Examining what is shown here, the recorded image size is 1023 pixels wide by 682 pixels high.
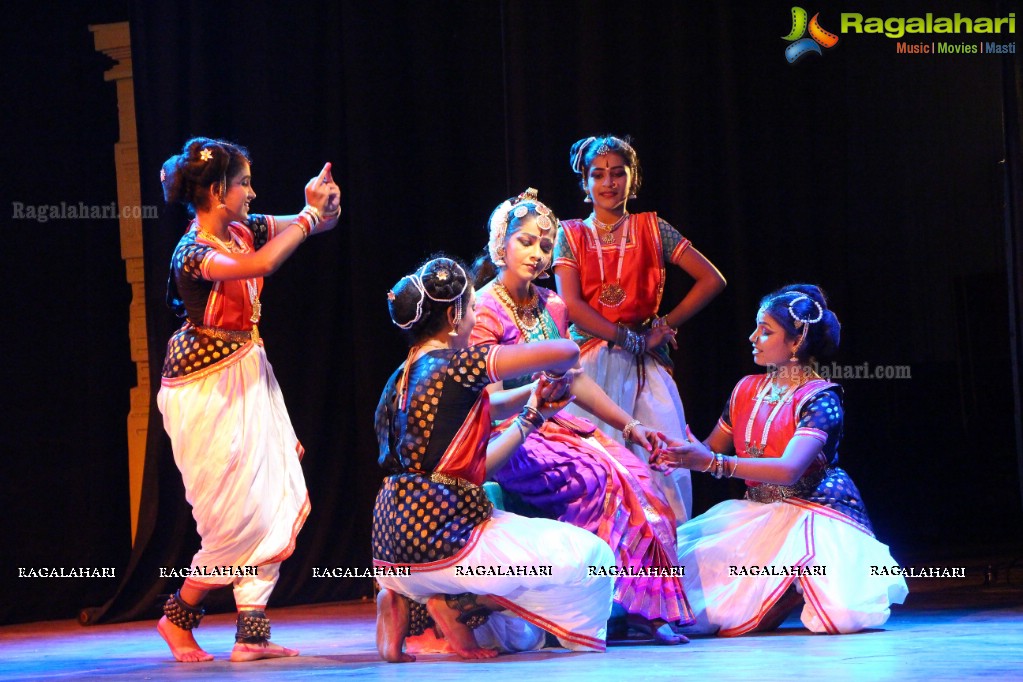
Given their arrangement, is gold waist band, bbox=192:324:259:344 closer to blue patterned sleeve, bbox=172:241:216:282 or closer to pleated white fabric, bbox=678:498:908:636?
blue patterned sleeve, bbox=172:241:216:282

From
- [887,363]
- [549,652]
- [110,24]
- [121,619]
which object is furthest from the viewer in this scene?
[887,363]

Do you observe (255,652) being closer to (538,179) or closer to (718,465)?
(718,465)

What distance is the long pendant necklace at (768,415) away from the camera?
3936 mm

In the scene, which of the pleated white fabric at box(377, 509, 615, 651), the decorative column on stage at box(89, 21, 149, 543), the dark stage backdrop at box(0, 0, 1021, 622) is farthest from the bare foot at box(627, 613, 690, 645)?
the decorative column on stage at box(89, 21, 149, 543)

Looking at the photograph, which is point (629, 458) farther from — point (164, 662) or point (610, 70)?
point (610, 70)

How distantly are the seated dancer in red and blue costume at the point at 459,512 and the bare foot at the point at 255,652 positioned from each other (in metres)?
0.36

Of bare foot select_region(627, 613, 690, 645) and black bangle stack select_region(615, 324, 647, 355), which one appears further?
black bangle stack select_region(615, 324, 647, 355)

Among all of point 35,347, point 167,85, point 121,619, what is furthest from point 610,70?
point 121,619

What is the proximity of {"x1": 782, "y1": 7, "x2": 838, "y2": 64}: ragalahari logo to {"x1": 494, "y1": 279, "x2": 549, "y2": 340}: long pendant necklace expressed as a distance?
2475mm

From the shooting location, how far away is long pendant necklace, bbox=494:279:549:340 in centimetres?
383

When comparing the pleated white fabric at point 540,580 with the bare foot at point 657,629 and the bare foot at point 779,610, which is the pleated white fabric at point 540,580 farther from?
the bare foot at point 779,610

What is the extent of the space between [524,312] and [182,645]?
1361mm

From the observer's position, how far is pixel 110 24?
18.0 ft

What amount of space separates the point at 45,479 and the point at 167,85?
170 centimetres
